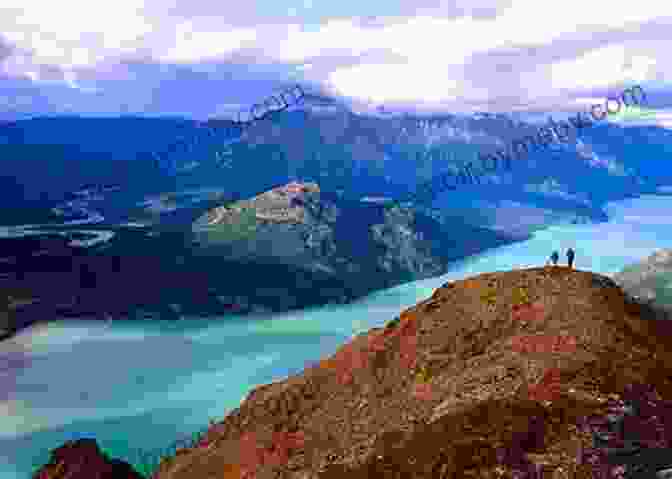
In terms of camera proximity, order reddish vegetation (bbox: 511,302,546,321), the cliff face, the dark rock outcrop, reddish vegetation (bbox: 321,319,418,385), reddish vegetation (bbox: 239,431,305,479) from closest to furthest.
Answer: the cliff face → reddish vegetation (bbox: 239,431,305,479) → reddish vegetation (bbox: 511,302,546,321) → reddish vegetation (bbox: 321,319,418,385) → the dark rock outcrop

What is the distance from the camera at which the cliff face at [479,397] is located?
1978 inches

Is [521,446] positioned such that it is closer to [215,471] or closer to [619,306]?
[619,306]

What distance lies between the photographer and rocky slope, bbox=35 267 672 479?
50.0 meters

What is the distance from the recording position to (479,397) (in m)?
59.0

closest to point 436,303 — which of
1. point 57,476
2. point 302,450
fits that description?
point 302,450

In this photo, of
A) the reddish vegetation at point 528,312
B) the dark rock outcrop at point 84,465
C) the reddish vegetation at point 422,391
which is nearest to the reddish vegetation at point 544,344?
the reddish vegetation at point 528,312

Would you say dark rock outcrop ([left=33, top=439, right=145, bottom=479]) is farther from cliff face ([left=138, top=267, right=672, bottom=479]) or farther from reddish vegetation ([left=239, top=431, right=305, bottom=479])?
reddish vegetation ([left=239, top=431, right=305, bottom=479])

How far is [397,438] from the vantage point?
194ft

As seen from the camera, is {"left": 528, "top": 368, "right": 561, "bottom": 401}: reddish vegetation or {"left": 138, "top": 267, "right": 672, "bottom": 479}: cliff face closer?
{"left": 138, "top": 267, "right": 672, "bottom": 479}: cliff face

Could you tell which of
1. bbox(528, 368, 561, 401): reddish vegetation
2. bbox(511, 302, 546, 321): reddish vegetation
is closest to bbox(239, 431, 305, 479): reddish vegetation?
bbox(511, 302, 546, 321): reddish vegetation

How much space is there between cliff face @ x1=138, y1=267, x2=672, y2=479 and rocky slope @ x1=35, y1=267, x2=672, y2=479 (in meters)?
0.15

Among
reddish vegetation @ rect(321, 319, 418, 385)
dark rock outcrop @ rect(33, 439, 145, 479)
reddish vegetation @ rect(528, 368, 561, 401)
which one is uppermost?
reddish vegetation @ rect(528, 368, 561, 401)

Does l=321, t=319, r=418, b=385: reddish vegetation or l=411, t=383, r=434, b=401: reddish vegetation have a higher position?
l=411, t=383, r=434, b=401: reddish vegetation

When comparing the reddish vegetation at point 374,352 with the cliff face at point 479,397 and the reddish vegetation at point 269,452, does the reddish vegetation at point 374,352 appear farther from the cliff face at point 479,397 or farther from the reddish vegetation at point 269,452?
the reddish vegetation at point 269,452
